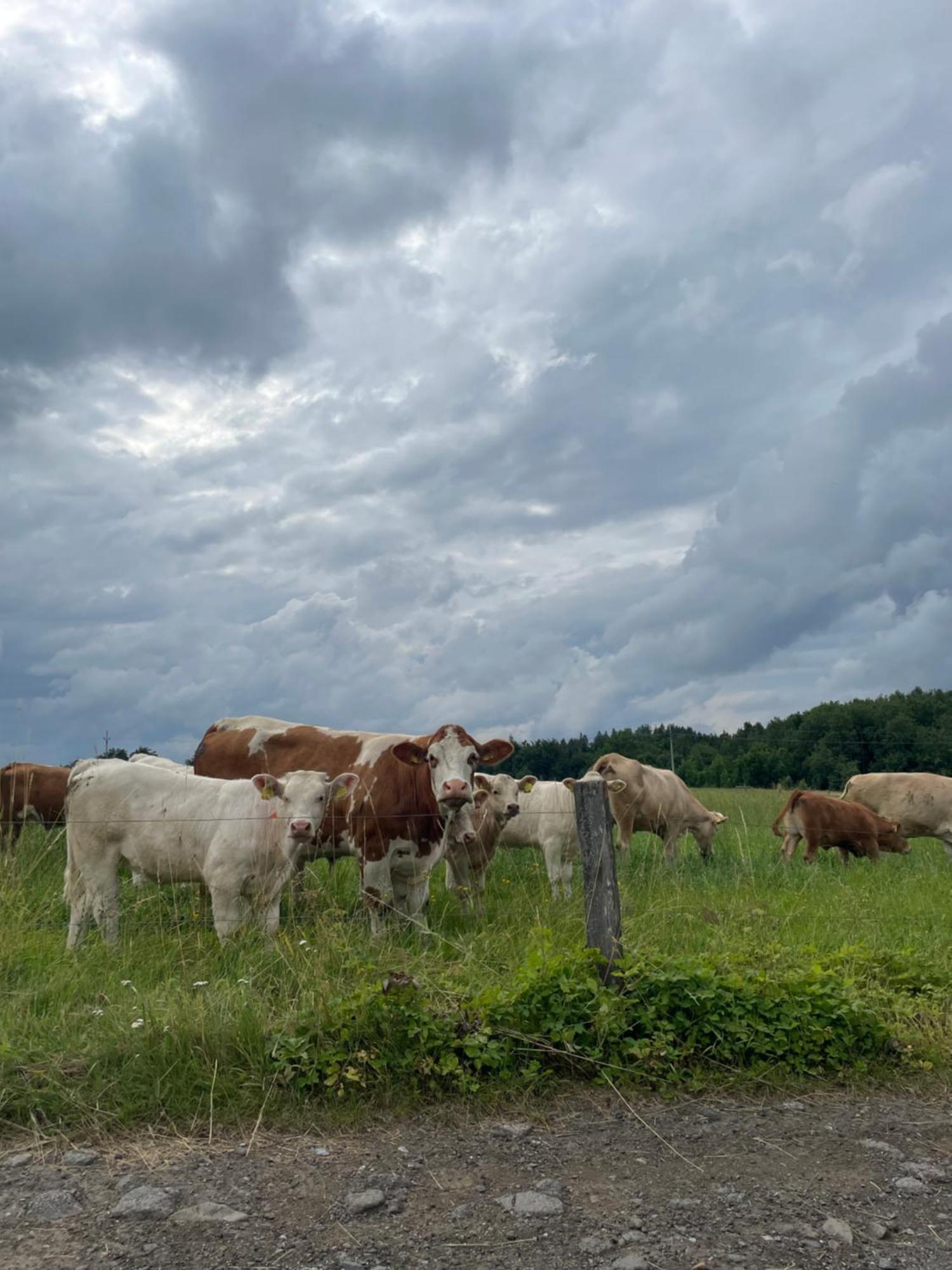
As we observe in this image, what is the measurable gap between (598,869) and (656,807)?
408 inches

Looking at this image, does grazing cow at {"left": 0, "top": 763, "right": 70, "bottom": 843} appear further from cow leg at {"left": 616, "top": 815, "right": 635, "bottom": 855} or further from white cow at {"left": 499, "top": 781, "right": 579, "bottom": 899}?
cow leg at {"left": 616, "top": 815, "right": 635, "bottom": 855}

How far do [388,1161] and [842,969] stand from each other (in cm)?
379

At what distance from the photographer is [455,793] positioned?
29.5ft

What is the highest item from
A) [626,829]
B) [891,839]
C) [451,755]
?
[451,755]

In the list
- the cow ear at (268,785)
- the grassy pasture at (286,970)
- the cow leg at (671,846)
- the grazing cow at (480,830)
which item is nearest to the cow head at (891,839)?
the cow leg at (671,846)

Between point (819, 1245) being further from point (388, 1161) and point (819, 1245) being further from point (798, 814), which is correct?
point (798, 814)

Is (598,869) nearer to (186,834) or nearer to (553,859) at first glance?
(186,834)

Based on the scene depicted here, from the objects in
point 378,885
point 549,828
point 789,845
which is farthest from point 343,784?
point 789,845

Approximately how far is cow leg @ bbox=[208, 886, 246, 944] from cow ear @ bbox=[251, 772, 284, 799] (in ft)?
2.70

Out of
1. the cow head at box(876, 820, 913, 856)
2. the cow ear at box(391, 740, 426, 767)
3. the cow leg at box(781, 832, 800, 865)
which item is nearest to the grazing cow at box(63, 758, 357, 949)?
the cow ear at box(391, 740, 426, 767)

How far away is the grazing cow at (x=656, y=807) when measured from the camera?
15914 millimetres

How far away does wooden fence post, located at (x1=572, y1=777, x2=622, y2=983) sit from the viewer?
21.1 ft

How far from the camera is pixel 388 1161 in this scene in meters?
4.88

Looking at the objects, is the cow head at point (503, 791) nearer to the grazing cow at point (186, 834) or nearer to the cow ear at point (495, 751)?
the cow ear at point (495, 751)
